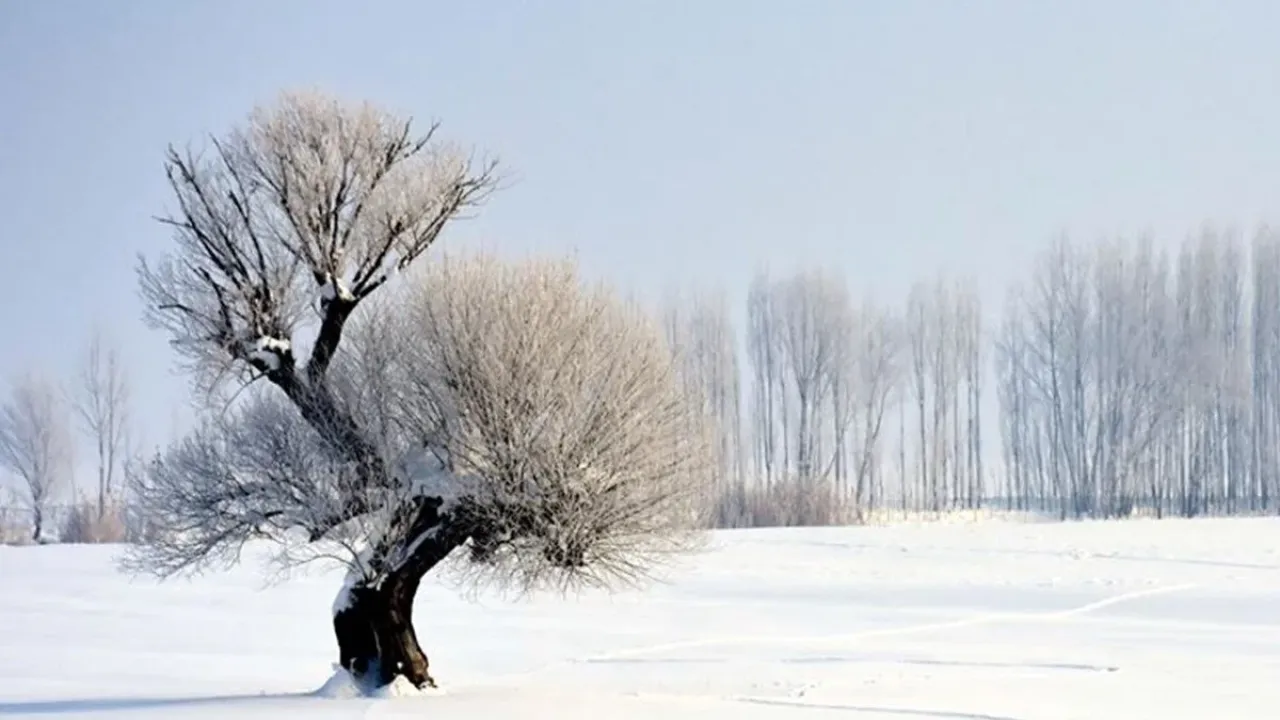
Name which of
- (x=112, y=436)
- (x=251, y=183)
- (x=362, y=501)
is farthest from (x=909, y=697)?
(x=112, y=436)

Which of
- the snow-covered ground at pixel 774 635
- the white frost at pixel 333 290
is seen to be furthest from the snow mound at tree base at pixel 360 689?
the white frost at pixel 333 290

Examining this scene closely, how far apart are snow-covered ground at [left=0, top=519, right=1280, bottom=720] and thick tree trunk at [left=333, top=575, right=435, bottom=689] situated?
664mm

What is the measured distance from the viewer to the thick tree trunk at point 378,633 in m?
15.6

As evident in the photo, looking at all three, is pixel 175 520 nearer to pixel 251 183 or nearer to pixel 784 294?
pixel 251 183

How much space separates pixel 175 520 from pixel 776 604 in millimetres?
16328

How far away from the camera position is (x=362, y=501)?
15.1 meters

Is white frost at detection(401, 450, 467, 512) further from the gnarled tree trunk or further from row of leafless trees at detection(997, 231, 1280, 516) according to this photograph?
row of leafless trees at detection(997, 231, 1280, 516)

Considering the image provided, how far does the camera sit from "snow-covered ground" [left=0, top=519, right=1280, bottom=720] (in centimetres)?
1562

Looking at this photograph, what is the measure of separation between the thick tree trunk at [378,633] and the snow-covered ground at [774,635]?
66cm

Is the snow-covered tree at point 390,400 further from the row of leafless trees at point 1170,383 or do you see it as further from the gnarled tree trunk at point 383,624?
the row of leafless trees at point 1170,383

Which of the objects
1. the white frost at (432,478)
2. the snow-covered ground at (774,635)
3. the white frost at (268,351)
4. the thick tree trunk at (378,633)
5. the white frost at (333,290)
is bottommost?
the snow-covered ground at (774,635)

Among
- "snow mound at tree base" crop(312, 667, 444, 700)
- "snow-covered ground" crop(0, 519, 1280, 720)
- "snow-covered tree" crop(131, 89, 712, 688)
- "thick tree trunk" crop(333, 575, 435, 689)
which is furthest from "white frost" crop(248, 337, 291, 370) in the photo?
"snow-covered ground" crop(0, 519, 1280, 720)

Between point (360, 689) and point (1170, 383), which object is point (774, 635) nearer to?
point (360, 689)

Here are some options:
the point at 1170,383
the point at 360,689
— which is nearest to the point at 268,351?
the point at 360,689
